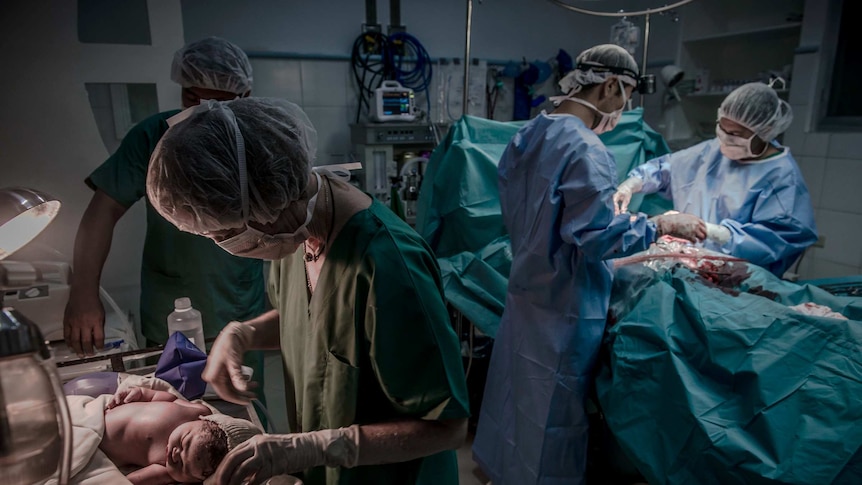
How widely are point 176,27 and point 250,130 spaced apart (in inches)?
73.1

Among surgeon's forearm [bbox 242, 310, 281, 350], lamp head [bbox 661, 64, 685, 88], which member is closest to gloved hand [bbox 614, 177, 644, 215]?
lamp head [bbox 661, 64, 685, 88]

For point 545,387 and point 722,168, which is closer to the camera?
point 545,387

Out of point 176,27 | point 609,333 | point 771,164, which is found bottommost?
point 609,333

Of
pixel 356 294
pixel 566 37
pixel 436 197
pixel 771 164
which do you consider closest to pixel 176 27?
pixel 436 197

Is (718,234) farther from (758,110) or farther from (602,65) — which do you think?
(602,65)

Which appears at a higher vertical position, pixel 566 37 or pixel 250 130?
pixel 566 37

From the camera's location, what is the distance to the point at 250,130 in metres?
0.91

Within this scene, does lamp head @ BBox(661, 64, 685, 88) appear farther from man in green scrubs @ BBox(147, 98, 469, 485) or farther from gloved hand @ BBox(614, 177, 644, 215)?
man in green scrubs @ BBox(147, 98, 469, 485)

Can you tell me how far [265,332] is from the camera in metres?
1.35

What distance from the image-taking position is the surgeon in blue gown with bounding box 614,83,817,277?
2217mm

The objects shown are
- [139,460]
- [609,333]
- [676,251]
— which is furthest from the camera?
[676,251]

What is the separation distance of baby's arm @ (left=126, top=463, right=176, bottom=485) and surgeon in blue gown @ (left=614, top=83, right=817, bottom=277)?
2109 millimetres

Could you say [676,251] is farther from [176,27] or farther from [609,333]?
[176,27]

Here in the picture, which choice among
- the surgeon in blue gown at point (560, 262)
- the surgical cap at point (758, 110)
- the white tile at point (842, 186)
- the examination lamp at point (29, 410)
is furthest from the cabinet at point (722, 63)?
the examination lamp at point (29, 410)
